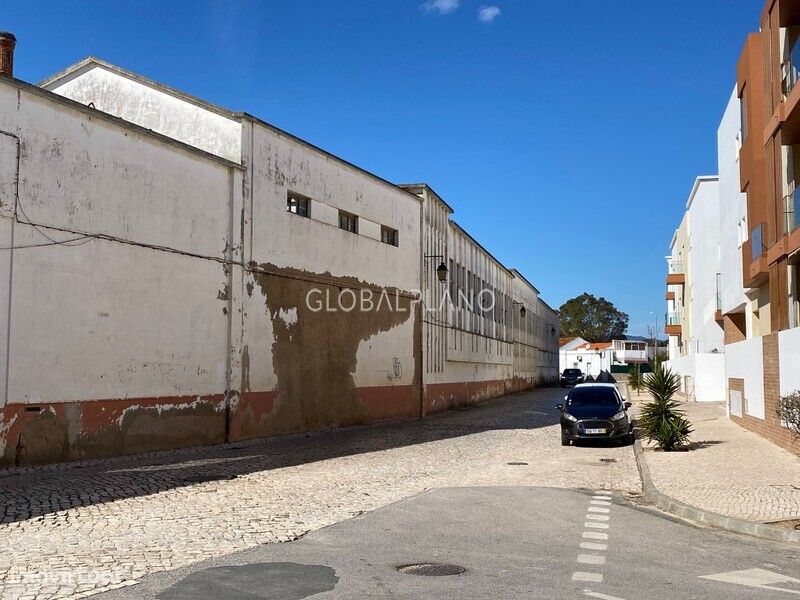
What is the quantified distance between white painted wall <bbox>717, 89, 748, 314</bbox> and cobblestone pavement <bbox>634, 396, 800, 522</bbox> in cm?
768

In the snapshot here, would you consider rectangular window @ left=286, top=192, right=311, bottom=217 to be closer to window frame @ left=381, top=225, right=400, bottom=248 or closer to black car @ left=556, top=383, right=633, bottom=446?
window frame @ left=381, top=225, right=400, bottom=248

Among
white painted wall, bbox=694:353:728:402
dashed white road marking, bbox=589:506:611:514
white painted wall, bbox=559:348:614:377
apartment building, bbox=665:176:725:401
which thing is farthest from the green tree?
dashed white road marking, bbox=589:506:611:514

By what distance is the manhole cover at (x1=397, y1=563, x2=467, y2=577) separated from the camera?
6.73m

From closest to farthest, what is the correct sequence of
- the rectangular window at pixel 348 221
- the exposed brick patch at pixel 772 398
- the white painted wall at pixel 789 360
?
the white painted wall at pixel 789 360, the exposed brick patch at pixel 772 398, the rectangular window at pixel 348 221

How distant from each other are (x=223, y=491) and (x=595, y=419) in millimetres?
10533

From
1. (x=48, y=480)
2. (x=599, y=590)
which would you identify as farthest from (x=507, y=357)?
(x=599, y=590)

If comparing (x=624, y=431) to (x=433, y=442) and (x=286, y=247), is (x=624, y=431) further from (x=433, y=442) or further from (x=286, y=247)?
(x=286, y=247)

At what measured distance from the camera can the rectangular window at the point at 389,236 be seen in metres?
27.8

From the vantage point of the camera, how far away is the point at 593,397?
20422mm

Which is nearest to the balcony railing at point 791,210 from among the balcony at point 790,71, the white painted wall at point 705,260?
the balcony at point 790,71

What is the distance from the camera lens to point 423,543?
8.05m

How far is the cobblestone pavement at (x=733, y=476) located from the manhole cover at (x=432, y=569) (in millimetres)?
4447

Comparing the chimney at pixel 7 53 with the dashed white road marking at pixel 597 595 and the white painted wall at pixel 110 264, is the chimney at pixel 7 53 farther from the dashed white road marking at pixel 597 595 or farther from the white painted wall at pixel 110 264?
the dashed white road marking at pixel 597 595

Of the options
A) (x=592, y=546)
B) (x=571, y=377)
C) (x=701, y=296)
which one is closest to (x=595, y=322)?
(x=571, y=377)
